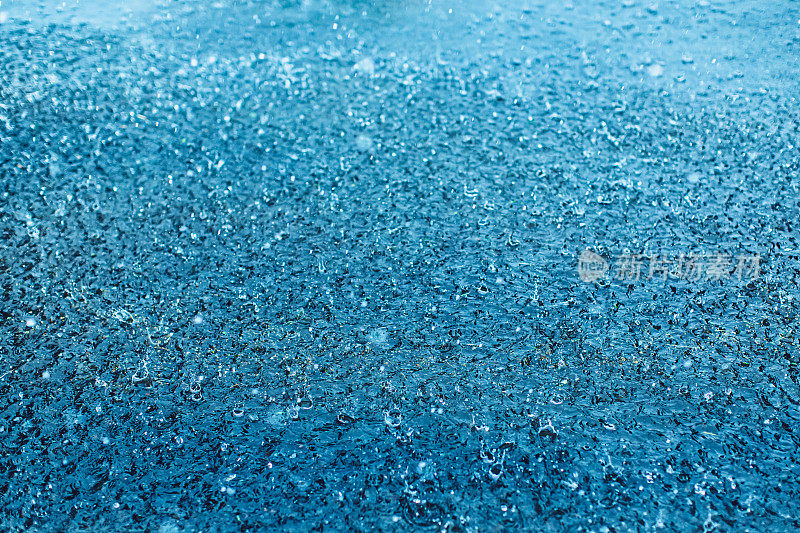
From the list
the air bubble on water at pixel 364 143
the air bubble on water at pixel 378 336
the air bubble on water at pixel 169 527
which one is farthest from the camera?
the air bubble on water at pixel 364 143

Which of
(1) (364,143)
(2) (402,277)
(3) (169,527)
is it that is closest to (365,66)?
(1) (364,143)

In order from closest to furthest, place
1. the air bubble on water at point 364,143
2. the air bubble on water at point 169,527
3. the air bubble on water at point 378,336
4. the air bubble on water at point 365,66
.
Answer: the air bubble on water at point 169,527 → the air bubble on water at point 378,336 → the air bubble on water at point 364,143 → the air bubble on water at point 365,66

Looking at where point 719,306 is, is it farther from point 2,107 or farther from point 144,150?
point 2,107

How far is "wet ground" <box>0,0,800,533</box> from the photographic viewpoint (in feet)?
5.70

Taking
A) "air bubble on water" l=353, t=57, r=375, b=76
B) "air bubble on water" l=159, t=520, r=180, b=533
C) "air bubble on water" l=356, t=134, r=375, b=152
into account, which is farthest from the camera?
"air bubble on water" l=353, t=57, r=375, b=76

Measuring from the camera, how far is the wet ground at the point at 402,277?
Result: 1738mm

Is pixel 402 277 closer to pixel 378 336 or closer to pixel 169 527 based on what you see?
pixel 378 336

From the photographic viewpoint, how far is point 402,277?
2.32 metres

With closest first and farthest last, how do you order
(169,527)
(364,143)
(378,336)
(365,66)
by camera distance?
(169,527) → (378,336) → (364,143) → (365,66)

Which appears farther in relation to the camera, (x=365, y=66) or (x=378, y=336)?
(x=365, y=66)

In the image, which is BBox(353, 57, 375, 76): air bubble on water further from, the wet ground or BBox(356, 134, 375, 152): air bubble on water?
BBox(356, 134, 375, 152): air bubble on water

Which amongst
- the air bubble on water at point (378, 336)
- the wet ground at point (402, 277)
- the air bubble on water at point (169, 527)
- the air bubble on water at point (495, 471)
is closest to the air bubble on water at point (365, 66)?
the wet ground at point (402, 277)

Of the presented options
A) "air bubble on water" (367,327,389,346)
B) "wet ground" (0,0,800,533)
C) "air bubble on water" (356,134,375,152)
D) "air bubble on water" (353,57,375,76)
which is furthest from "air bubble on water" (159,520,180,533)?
Answer: "air bubble on water" (353,57,375,76)

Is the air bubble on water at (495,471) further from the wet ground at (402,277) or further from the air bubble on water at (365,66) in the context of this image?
the air bubble on water at (365,66)
